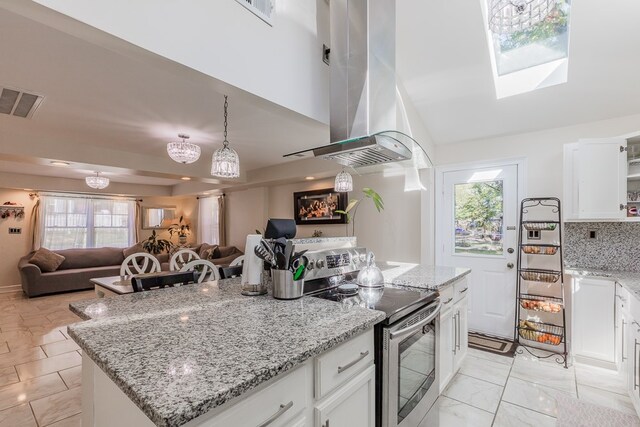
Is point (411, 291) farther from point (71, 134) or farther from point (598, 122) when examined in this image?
point (71, 134)

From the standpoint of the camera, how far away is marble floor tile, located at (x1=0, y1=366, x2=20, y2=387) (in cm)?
262

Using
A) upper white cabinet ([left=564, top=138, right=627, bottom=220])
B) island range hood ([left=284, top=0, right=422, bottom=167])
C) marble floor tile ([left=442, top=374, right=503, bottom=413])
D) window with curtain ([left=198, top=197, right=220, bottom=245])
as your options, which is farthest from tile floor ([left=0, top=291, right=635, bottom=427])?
window with curtain ([left=198, top=197, right=220, bottom=245])

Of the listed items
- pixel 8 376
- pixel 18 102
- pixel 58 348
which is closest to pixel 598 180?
pixel 18 102

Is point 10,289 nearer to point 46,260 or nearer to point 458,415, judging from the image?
point 46,260

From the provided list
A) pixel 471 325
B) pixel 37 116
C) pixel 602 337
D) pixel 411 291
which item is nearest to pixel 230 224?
pixel 37 116

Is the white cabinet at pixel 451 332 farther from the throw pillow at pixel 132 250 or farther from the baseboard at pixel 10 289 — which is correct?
the baseboard at pixel 10 289

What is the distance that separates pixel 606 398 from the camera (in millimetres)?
2367

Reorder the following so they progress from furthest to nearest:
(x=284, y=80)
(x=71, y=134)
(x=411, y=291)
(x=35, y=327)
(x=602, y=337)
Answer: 1. (x=35, y=327)
2. (x=71, y=134)
3. (x=602, y=337)
4. (x=284, y=80)
5. (x=411, y=291)

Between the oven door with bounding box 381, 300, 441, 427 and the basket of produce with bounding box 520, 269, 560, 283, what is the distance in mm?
1947

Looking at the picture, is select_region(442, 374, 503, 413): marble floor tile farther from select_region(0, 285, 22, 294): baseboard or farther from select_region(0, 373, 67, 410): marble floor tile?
select_region(0, 285, 22, 294): baseboard

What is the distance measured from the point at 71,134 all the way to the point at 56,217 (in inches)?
183

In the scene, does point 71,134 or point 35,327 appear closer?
point 71,134

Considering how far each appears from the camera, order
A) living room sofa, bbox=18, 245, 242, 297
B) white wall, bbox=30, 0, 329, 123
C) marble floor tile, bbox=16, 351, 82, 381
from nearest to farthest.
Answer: white wall, bbox=30, 0, 329, 123 → marble floor tile, bbox=16, 351, 82, 381 → living room sofa, bbox=18, 245, 242, 297

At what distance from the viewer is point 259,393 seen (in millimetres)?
891
